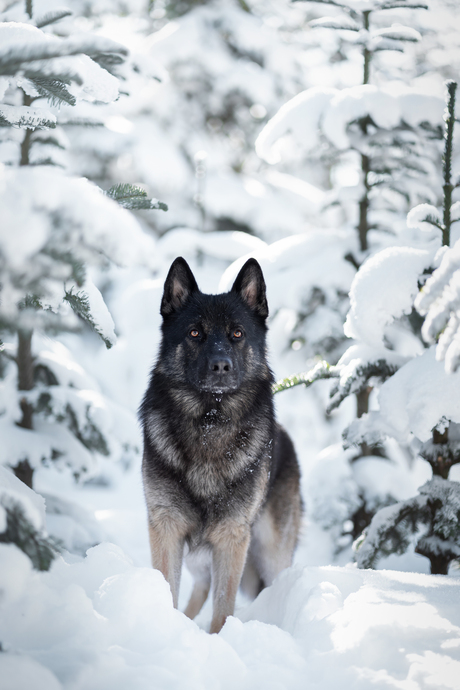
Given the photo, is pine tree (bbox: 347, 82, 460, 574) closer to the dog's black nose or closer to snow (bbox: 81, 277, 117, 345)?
the dog's black nose

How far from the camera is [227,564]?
8.90ft

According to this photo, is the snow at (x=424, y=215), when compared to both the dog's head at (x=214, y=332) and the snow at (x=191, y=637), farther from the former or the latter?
the snow at (x=191, y=637)

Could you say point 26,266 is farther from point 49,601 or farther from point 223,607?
point 223,607

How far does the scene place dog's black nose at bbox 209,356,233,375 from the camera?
8.50 ft

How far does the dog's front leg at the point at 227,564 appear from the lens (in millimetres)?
2682

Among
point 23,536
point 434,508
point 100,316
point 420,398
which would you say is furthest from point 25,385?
point 434,508

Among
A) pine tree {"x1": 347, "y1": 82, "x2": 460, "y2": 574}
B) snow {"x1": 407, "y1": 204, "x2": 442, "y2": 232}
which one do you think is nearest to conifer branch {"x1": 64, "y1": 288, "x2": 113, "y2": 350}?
pine tree {"x1": 347, "y1": 82, "x2": 460, "y2": 574}

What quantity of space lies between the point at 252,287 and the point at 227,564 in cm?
167

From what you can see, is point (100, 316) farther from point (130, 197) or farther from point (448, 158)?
point (448, 158)

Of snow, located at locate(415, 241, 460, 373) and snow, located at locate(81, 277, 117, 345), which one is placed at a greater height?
snow, located at locate(415, 241, 460, 373)

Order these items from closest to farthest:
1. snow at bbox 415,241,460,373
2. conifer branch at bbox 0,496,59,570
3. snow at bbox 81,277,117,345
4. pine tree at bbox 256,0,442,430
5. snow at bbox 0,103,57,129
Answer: conifer branch at bbox 0,496,59,570 → snow at bbox 415,241,460,373 → snow at bbox 0,103,57,129 → snow at bbox 81,277,117,345 → pine tree at bbox 256,0,442,430

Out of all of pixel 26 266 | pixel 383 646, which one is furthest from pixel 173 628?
pixel 26 266

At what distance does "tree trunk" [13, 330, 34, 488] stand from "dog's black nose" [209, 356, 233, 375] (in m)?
1.52

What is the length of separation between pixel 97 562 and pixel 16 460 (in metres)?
1.54
